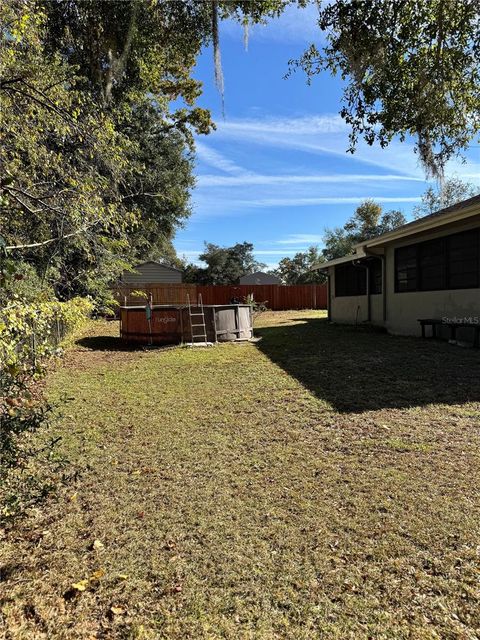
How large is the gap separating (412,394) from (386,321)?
7.47m

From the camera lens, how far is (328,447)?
13.2 ft

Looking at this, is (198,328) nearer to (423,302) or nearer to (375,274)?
(423,302)

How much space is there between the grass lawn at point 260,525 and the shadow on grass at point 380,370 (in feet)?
0.30

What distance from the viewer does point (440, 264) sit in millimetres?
10297

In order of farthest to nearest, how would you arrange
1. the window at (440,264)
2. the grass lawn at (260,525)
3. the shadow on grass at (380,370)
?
the window at (440,264), the shadow on grass at (380,370), the grass lawn at (260,525)

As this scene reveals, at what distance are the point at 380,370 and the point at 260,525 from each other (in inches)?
202

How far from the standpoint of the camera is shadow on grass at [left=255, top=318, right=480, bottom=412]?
5609 millimetres

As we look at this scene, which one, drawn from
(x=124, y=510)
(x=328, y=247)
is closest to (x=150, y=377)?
(x=124, y=510)

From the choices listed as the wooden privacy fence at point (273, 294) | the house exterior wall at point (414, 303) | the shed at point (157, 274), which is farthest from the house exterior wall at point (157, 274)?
the house exterior wall at point (414, 303)

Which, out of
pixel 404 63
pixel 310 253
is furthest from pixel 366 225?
pixel 404 63

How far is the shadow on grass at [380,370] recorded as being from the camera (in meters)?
5.61

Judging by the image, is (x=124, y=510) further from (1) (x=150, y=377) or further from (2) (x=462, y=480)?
(1) (x=150, y=377)

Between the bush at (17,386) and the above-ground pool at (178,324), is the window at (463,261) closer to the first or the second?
the above-ground pool at (178,324)

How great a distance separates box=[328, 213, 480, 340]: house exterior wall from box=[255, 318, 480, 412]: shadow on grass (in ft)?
2.65
